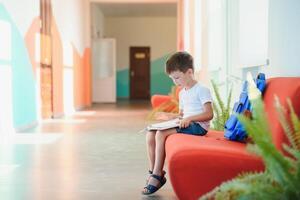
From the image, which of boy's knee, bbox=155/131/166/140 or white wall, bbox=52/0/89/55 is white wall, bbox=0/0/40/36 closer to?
white wall, bbox=52/0/89/55

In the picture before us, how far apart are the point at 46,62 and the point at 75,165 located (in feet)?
20.3

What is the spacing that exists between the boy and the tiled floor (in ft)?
0.57

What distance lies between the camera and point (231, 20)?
6.30 meters

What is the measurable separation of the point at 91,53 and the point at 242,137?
13.3 meters

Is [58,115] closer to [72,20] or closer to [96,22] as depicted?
[72,20]

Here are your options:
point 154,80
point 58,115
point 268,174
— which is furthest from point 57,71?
point 268,174

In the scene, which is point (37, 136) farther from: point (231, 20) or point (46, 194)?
point (46, 194)

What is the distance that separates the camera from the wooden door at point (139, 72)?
65.6 feet

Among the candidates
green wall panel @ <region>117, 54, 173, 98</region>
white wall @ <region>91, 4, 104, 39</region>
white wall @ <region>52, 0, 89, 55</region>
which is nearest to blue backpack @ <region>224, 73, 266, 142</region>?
white wall @ <region>52, 0, 89, 55</region>

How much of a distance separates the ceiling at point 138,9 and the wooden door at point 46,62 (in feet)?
20.0

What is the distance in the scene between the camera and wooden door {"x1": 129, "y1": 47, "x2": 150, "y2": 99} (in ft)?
65.6

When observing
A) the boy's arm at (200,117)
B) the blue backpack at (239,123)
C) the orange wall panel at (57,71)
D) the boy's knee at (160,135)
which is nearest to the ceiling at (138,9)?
the orange wall panel at (57,71)

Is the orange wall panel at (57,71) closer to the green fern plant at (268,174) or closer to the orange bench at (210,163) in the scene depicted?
the orange bench at (210,163)

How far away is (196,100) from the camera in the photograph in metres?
3.56
